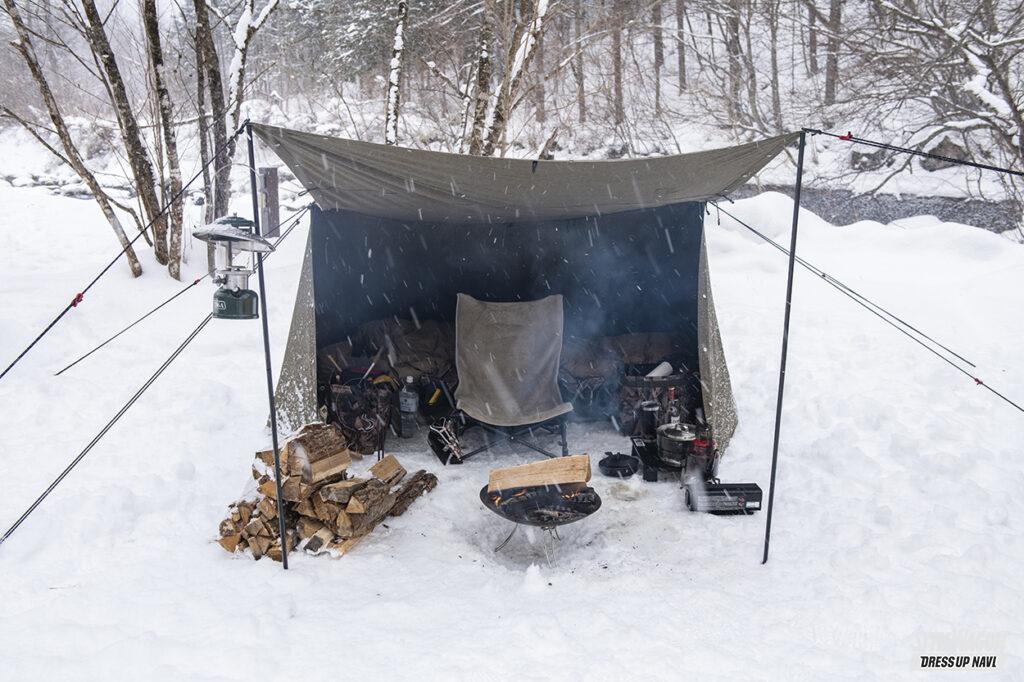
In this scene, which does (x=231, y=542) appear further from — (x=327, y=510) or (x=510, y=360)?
(x=510, y=360)

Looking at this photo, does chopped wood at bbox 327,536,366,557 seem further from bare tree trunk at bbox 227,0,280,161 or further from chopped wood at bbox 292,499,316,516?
bare tree trunk at bbox 227,0,280,161

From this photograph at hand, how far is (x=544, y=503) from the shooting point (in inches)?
118

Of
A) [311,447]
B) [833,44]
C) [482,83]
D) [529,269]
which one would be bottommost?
[311,447]

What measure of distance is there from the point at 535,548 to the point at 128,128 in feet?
18.6

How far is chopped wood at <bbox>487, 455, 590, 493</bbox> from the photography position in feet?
10.2

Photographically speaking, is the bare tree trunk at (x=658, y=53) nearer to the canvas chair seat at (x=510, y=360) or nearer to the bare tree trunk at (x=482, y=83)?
the bare tree trunk at (x=482, y=83)

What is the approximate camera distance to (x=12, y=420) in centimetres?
376

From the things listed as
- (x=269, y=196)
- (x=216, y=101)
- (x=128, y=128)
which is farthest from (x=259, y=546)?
(x=216, y=101)

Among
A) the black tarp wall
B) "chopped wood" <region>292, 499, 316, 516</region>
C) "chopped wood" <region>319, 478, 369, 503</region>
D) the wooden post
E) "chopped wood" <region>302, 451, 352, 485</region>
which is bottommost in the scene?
"chopped wood" <region>292, 499, 316, 516</region>

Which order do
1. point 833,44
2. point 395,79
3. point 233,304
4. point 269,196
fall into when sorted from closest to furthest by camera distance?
1. point 233,304
2. point 269,196
3. point 395,79
4. point 833,44

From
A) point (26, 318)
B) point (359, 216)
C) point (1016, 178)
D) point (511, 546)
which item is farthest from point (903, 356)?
point (26, 318)

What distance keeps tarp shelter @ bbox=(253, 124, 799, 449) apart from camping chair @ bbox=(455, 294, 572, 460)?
527mm

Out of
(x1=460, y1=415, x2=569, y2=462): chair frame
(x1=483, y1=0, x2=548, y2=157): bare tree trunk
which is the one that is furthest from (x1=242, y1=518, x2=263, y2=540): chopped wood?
(x1=483, y1=0, x2=548, y2=157): bare tree trunk

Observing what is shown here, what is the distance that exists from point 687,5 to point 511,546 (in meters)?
13.6
